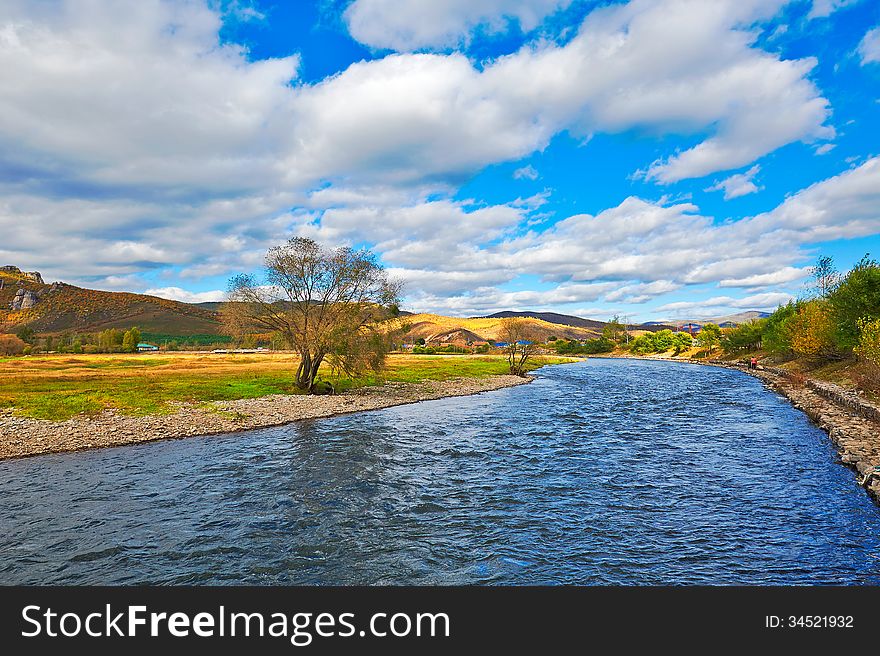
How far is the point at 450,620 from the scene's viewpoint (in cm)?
970

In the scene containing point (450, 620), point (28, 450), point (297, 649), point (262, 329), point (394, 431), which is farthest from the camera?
point (262, 329)

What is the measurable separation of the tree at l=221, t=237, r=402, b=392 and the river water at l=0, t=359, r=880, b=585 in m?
19.3

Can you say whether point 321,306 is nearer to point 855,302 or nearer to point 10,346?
point 855,302

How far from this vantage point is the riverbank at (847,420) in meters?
23.1

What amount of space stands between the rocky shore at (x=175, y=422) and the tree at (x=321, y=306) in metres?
4.98

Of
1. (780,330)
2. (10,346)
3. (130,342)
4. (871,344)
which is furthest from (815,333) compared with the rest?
(10,346)

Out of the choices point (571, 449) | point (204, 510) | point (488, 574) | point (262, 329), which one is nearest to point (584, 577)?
point (488, 574)

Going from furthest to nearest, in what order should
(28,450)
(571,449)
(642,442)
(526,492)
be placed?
(642,442), (571,449), (28,450), (526,492)

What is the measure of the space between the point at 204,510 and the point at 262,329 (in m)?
35.9

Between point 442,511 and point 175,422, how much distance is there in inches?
1023

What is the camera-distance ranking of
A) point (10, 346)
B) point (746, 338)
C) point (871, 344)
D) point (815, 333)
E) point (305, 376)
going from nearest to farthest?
point (871, 344) < point (305, 376) < point (815, 333) < point (10, 346) < point (746, 338)

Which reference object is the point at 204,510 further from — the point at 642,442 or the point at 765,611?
the point at 642,442

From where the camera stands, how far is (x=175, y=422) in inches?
1407

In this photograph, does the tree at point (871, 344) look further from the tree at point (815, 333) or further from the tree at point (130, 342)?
the tree at point (130, 342)
